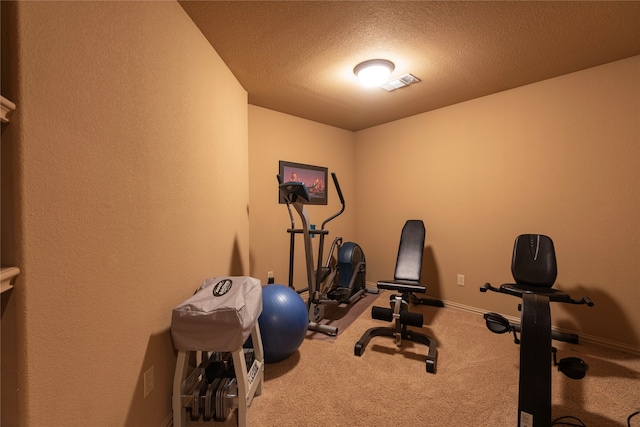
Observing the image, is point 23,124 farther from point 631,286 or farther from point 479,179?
point 631,286

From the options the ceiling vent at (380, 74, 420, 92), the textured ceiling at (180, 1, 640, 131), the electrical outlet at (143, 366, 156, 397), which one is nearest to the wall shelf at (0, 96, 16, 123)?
the electrical outlet at (143, 366, 156, 397)

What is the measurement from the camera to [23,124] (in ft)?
2.77

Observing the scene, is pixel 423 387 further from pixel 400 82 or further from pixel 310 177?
pixel 310 177

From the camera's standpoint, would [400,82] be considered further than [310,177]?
No

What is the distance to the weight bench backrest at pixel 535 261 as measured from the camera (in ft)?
7.82

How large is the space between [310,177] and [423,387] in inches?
108

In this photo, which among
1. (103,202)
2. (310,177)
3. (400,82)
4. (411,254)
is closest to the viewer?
(103,202)

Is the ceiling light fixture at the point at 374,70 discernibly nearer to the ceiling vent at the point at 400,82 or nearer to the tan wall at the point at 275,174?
the ceiling vent at the point at 400,82

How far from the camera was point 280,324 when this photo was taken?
2.00 metres

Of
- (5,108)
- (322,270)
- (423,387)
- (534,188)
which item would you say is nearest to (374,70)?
(534,188)

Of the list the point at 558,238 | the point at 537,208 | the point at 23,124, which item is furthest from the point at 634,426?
the point at 23,124

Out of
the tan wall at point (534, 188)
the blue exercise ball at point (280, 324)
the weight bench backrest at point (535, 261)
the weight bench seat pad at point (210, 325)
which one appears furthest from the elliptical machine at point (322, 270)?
the weight bench backrest at point (535, 261)

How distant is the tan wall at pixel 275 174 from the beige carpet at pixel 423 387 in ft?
4.15

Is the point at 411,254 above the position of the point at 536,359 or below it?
above
